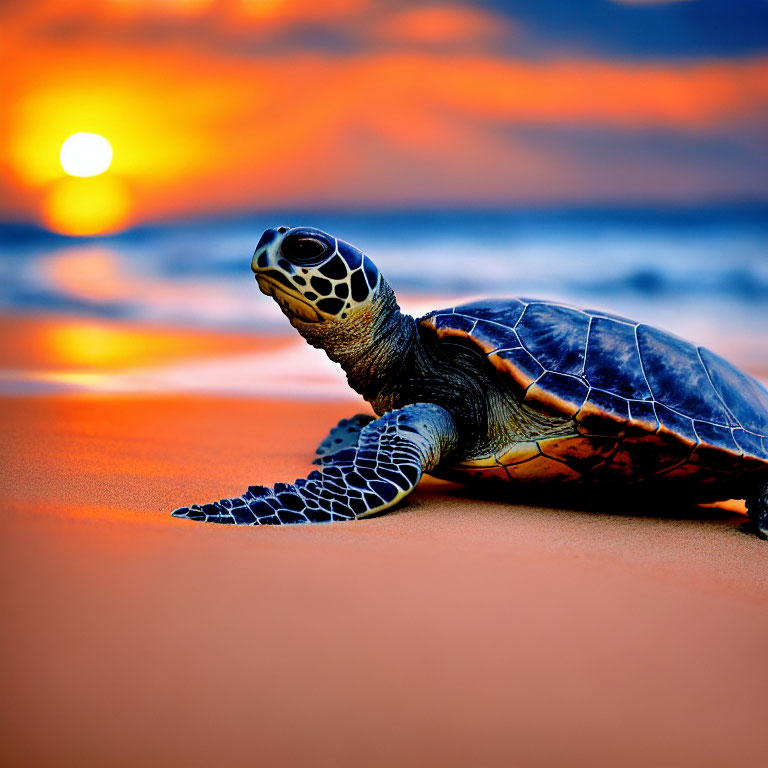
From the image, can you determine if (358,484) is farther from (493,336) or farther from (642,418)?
(642,418)

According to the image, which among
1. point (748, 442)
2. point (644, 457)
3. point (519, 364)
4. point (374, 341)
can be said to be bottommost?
point (644, 457)

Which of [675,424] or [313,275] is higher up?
[313,275]

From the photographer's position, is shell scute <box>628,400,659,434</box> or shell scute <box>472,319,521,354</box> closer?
shell scute <box>628,400,659,434</box>

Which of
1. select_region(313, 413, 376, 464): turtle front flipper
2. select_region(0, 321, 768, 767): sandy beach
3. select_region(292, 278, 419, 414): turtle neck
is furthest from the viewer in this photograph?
select_region(313, 413, 376, 464): turtle front flipper

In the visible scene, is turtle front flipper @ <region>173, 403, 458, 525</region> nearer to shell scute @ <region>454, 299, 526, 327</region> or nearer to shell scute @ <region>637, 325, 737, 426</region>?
shell scute @ <region>454, 299, 526, 327</region>

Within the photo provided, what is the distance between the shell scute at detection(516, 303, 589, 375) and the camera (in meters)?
3.09

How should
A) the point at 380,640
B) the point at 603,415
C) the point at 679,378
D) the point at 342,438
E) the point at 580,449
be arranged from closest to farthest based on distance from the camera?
1. the point at 380,640
2. the point at 603,415
3. the point at 580,449
4. the point at 679,378
5. the point at 342,438

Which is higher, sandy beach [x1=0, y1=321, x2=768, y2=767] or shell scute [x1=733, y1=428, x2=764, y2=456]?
shell scute [x1=733, y1=428, x2=764, y2=456]

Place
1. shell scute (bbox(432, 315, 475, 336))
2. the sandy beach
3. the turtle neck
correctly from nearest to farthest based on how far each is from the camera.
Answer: the sandy beach
shell scute (bbox(432, 315, 475, 336))
the turtle neck

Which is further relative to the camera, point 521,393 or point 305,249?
point 305,249

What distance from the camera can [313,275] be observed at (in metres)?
3.24

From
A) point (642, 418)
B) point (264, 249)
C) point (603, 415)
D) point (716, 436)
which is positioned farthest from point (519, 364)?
point (264, 249)

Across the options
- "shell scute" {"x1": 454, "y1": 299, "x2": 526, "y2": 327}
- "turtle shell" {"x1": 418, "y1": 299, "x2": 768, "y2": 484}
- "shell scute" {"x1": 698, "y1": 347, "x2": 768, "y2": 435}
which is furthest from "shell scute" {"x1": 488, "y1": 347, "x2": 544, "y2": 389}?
"shell scute" {"x1": 698, "y1": 347, "x2": 768, "y2": 435}

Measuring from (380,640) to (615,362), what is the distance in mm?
1881
